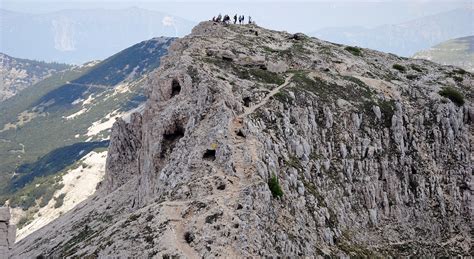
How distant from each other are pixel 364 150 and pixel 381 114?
27.9 feet

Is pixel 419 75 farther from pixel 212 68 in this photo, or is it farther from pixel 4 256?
pixel 4 256

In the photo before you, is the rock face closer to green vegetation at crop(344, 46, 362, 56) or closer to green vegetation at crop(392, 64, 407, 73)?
green vegetation at crop(344, 46, 362, 56)

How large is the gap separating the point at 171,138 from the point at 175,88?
30.0 feet

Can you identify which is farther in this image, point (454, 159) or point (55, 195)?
point (55, 195)

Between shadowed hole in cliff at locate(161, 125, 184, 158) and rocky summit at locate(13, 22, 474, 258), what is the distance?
187 mm

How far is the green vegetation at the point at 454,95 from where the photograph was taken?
7883cm

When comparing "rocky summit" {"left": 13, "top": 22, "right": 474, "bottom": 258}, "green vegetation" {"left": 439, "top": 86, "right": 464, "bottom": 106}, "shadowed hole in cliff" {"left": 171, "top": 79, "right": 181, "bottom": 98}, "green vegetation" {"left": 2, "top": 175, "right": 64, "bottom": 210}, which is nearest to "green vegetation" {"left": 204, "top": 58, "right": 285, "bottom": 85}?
"rocky summit" {"left": 13, "top": 22, "right": 474, "bottom": 258}

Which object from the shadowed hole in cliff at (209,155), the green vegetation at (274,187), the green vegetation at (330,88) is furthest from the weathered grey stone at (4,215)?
the green vegetation at (330,88)

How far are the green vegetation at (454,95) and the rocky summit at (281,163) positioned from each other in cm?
25

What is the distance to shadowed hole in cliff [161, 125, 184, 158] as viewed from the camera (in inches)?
2391

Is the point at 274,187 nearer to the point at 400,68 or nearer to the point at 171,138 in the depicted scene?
the point at 171,138

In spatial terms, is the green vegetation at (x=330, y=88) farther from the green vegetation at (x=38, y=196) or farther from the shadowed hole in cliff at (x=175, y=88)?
the green vegetation at (x=38, y=196)

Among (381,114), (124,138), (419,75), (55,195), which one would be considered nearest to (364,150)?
(381,114)

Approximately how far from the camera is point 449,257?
62562 mm
